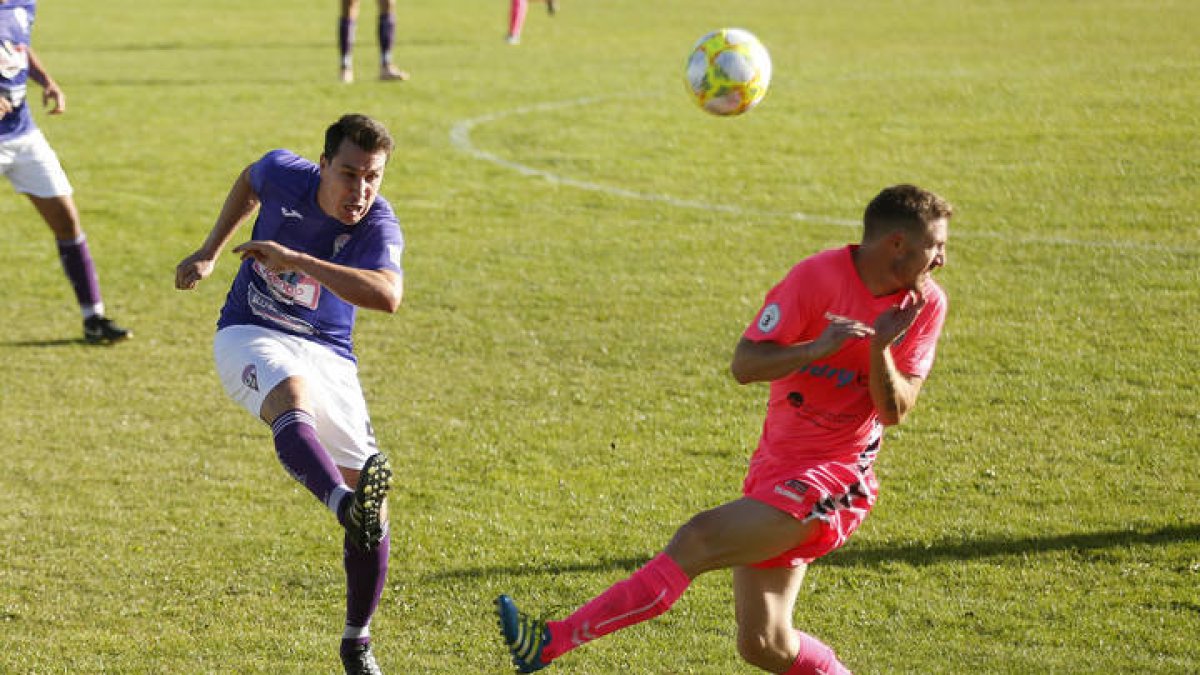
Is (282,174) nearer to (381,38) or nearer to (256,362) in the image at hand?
(256,362)

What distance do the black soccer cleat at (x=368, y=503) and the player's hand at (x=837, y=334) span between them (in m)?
1.63

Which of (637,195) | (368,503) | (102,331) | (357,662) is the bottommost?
(102,331)

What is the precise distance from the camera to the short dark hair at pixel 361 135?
6.20 metres

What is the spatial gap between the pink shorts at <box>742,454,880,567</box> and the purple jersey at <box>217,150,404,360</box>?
6.52 ft

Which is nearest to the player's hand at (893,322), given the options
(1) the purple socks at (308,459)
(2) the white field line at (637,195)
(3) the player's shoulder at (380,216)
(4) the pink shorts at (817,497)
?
(4) the pink shorts at (817,497)

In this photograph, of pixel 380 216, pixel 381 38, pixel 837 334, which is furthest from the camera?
pixel 381 38

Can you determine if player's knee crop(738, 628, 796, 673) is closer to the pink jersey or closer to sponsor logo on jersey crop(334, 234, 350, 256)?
the pink jersey

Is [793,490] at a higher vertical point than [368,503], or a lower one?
higher

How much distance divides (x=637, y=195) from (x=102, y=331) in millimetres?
5901

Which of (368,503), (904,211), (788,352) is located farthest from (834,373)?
(368,503)

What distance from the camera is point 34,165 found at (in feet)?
35.5

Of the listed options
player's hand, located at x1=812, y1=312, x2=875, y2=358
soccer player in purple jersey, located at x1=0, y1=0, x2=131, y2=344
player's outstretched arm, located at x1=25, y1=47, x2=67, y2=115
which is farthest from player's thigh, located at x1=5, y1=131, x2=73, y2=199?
player's hand, located at x1=812, y1=312, x2=875, y2=358

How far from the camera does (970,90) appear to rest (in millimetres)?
20078

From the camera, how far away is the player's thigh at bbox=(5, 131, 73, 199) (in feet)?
35.4
